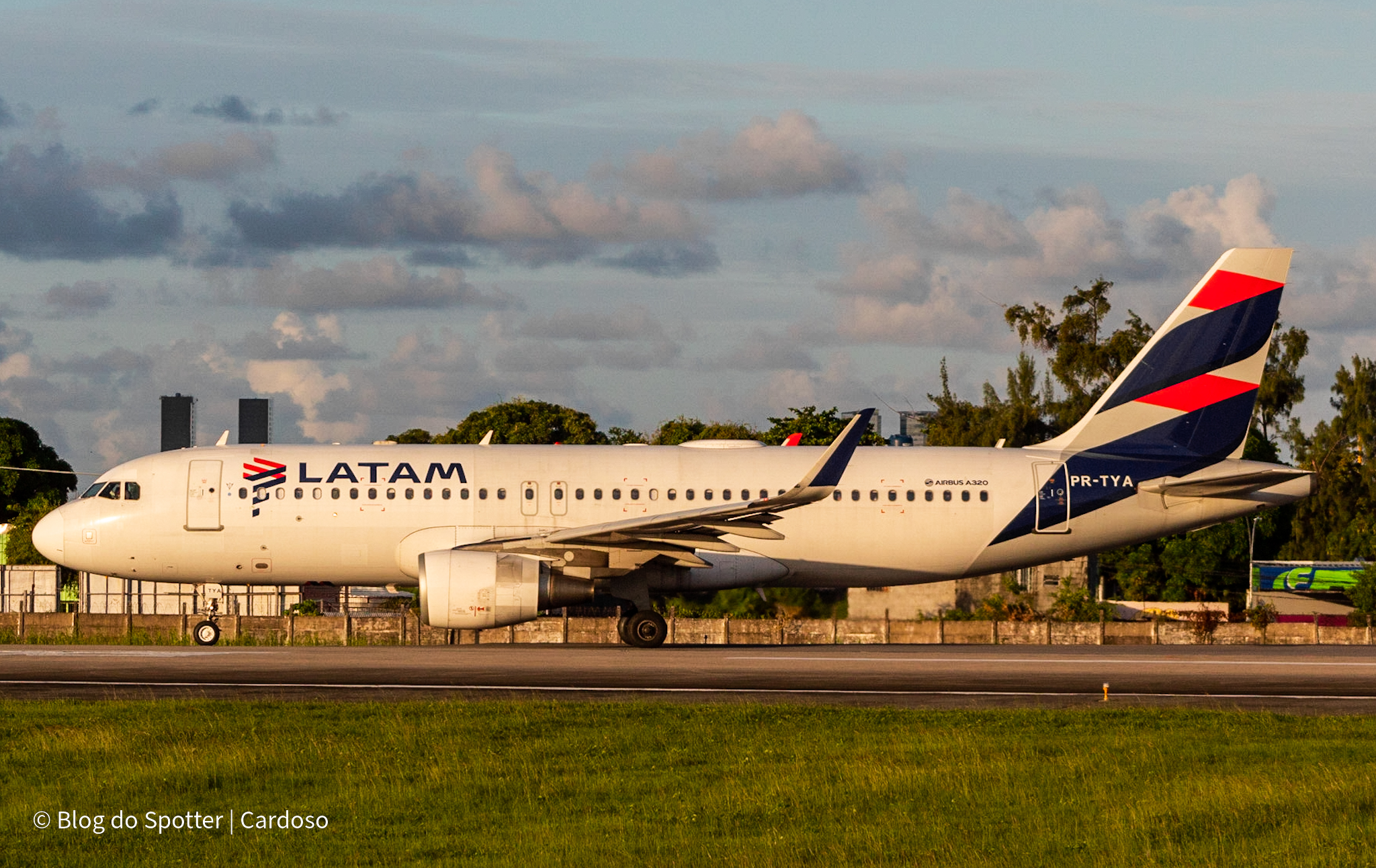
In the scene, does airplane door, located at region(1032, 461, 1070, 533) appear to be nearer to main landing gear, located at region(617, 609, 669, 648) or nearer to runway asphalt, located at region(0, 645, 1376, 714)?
runway asphalt, located at region(0, 645, 1376, 714)

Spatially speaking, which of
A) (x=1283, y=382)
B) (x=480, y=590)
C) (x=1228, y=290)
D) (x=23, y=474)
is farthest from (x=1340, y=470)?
(x=23, y=474)

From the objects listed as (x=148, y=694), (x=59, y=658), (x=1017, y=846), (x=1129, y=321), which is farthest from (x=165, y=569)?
(x=1129, y=321)

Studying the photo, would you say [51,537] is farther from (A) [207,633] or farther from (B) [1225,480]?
(B) [1225,480]

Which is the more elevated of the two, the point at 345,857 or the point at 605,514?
the point at 605,514

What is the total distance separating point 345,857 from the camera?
1091cm

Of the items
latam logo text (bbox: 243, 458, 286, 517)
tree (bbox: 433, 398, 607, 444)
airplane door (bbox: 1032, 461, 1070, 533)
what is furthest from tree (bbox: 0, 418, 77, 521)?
airplane door (bbox: 1032, 461, 1070, 533)

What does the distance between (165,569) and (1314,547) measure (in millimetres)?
73064

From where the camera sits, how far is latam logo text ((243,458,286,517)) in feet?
102

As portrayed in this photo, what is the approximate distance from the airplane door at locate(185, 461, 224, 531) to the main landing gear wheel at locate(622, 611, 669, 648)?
8661 mm

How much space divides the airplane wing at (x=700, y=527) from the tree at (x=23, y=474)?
83.4 meters

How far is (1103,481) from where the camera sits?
105 feet

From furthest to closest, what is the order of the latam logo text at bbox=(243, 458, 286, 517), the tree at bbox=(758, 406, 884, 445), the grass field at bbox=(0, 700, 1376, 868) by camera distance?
the tree at bbox=(758, 406, 884, 445) → the latam logo text at bbox=(243, 458, 286, 517) → the grass field at bbox=(0, 700, 1376, 868)

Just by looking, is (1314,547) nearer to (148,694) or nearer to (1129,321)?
(1129,321)

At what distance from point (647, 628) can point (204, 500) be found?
9473 millimetres
